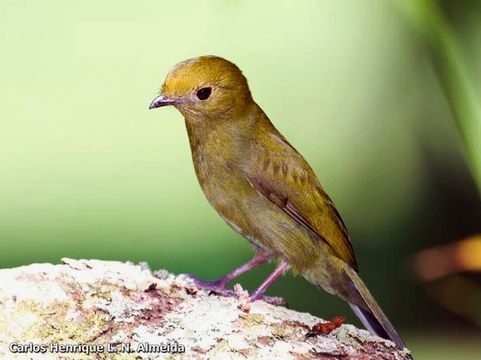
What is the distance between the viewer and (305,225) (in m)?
3.07

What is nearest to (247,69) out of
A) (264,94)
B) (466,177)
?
(264,94)

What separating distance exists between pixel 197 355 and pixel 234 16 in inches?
104

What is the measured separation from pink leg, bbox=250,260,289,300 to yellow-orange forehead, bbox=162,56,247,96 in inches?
25.0

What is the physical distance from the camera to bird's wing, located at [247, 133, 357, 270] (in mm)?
3070

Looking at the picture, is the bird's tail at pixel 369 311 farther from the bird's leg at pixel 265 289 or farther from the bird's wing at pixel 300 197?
the bird's leg at pixel 265 289

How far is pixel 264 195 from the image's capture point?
121 inches

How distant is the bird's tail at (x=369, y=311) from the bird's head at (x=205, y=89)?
2.27 feet

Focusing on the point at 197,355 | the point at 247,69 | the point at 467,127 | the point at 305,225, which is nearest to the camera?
the point at 197,355

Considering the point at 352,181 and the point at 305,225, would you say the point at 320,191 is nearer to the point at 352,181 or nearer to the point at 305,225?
the point at 305,225

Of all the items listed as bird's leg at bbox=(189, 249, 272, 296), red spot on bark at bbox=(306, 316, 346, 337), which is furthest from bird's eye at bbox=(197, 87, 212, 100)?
red spot on bark at bbox=(306, 316, 346, 337)

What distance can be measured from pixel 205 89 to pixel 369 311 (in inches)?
36.2

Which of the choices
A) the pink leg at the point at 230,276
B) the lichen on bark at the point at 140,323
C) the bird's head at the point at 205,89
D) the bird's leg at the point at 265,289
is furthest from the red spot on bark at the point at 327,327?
the bird's head at the point at 205,89

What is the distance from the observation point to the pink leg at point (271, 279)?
9.50 feet

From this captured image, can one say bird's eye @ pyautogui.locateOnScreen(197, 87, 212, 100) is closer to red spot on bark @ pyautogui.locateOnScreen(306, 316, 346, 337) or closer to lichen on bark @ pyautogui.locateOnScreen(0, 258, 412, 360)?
lichen on bark @ pyautogui.locateOnScreen(0, 258, 412, 360)
